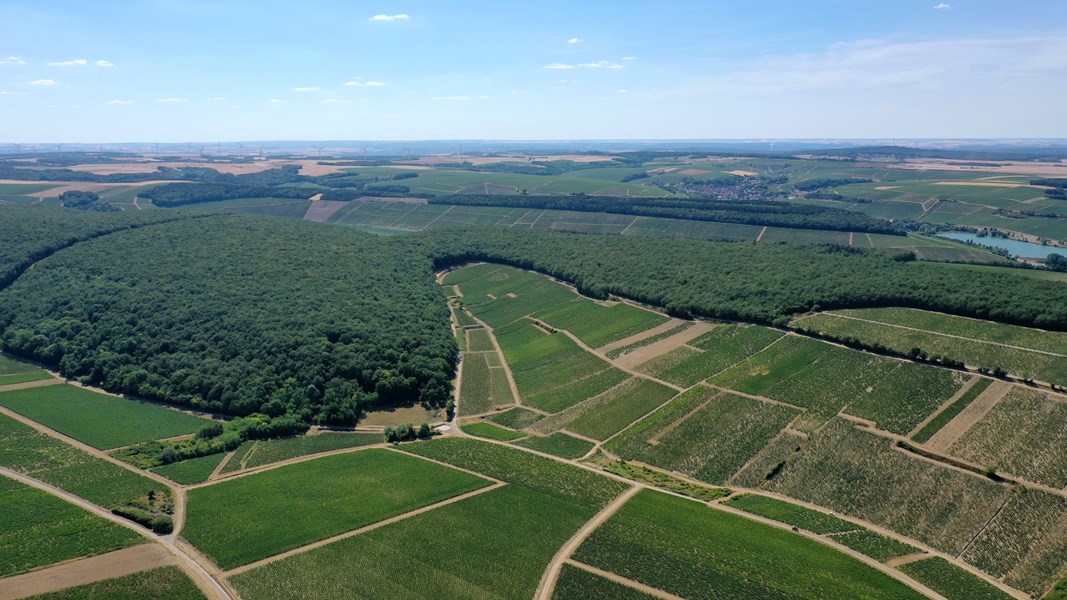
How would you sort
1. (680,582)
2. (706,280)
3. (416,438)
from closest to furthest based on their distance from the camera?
(680,582)
(416,438)
(706,280)

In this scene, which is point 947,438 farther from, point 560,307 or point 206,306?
point 206,306

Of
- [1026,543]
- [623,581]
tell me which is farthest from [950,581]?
[623,581]

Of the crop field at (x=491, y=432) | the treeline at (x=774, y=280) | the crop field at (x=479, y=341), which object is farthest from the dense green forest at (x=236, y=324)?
the treeline at (x=774, y=280)

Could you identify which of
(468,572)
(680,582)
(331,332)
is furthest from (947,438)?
(331,332)

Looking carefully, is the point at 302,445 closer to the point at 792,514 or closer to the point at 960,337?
the point at 792,514

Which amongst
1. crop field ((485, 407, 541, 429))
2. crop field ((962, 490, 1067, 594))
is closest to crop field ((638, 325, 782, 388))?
crop field ((485, 407, 541, 429))
